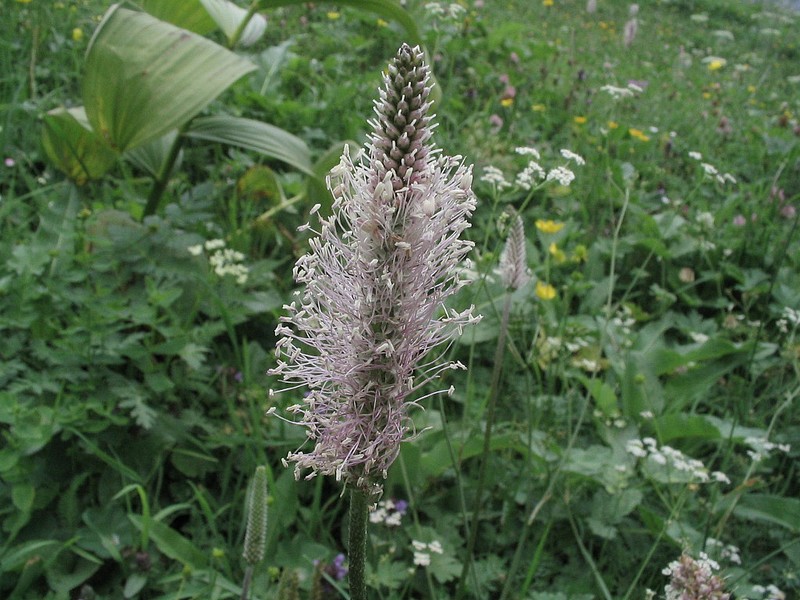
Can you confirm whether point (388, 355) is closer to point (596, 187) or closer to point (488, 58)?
point (596, 187)

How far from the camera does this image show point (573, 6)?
9.06 meters

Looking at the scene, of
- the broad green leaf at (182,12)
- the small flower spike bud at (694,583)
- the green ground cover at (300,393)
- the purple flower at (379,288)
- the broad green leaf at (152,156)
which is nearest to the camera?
the purple flower at (379,288)

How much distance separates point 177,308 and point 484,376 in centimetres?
111

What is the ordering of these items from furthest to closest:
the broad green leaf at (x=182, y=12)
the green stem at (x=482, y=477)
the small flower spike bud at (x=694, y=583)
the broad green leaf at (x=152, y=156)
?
the broad green leaf at (x=182, y=12) → the broad green leaf at (x=152, y=156) → the green stem at (x=482, y=477) → the small flower spike bud at (x=694, y=583)

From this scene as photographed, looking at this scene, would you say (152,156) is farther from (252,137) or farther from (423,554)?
(423,554)

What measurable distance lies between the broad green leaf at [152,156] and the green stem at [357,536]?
2.10m

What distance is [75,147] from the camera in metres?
2.78

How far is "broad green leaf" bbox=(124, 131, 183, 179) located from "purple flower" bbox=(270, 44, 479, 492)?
196 centimetres

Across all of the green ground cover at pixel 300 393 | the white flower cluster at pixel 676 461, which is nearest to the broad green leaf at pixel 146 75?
the green ground cover at pixel 300 393

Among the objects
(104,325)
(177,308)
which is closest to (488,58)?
(177,308)

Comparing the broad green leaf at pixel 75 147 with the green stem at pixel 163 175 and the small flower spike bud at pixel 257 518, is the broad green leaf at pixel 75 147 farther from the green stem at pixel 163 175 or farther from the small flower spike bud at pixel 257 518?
the small flower spike bud at pixel 257 518

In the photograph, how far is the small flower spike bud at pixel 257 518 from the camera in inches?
52.7

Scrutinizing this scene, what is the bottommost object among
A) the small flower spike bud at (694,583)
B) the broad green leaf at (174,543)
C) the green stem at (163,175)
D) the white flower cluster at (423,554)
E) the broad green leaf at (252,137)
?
the broad green leaf at (174,543)

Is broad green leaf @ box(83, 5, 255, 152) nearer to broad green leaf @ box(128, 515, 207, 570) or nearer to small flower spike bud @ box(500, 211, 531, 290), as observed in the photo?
small flower spike bud @ box(500, 211, 531, 290)
